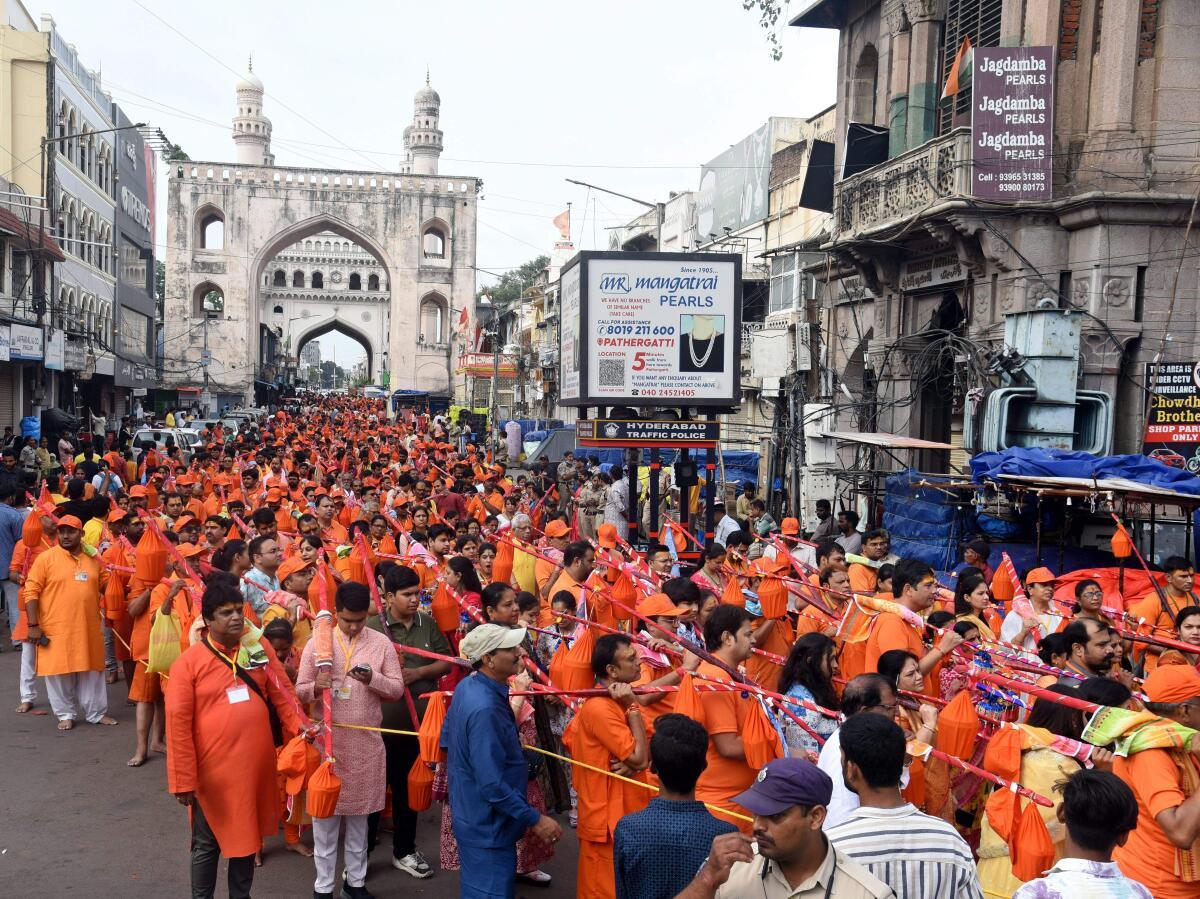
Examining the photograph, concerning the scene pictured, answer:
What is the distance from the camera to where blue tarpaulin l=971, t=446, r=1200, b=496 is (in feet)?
33.8

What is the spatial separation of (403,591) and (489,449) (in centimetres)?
2934

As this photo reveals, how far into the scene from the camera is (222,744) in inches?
188

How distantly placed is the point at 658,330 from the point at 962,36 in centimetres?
779

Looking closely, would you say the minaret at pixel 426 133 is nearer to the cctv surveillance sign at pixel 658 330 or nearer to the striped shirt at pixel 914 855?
the cctv surveillance sign at pixel 658 330

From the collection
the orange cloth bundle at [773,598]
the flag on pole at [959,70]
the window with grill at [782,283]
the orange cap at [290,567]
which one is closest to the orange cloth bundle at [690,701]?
the orange cloth bundle at [773,598]

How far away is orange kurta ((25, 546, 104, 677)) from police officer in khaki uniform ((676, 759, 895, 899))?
645cm

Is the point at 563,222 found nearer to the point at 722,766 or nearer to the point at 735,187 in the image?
the point at 735,187

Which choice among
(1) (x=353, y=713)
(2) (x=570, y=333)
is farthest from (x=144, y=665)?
(2) (x=570, y=333)

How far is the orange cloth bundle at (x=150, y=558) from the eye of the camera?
24.8 feet

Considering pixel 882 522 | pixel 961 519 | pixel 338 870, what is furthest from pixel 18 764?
pixel 882 522

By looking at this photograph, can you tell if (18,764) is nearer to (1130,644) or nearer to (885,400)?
(1130,644)

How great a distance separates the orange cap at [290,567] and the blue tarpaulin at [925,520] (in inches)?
320

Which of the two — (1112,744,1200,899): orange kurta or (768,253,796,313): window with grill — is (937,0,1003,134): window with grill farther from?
(1112,744,1200,899): orange kurta

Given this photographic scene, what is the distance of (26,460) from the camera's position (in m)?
17.6
